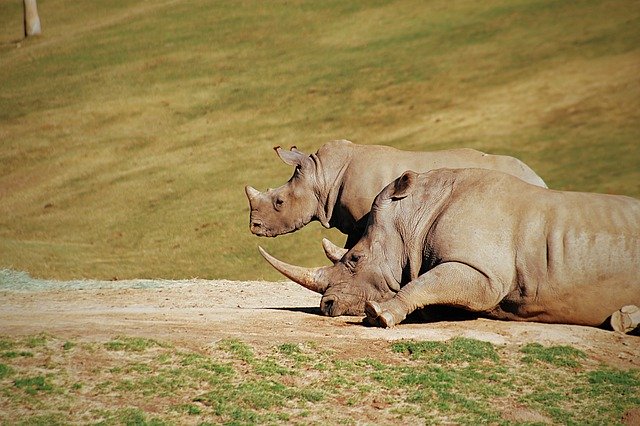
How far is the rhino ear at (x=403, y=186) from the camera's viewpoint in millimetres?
11484

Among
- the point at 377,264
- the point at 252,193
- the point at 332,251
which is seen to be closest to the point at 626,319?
the point at 377,264

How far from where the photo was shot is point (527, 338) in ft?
33.7

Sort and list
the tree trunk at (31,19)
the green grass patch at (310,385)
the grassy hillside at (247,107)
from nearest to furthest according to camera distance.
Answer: the green grass patch at (310,385) → the grassy hillside at (247,107) → the tree trunk at (31,19)

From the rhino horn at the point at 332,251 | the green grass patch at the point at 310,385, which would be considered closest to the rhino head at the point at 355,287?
the rhino horn at the point at 332,251

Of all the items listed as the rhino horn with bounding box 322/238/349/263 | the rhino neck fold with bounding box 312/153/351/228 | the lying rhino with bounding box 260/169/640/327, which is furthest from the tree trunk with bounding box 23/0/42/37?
the lying rhino with bounding box 260/169/640/327

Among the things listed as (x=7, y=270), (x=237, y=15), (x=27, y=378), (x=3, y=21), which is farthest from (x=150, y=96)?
(x=27, y=378)

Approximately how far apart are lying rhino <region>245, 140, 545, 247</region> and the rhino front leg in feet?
11.0

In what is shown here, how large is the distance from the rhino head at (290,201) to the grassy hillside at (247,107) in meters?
3.80

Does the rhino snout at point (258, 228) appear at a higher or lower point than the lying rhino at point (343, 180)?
lower

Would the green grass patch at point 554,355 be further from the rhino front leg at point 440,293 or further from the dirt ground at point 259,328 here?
the rhino front leg at point 440,293

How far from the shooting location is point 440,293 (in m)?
10.5

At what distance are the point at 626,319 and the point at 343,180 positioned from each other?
479cm

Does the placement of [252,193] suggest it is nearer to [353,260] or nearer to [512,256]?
[353,260]

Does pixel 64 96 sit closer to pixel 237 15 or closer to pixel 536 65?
pixel 237 15
